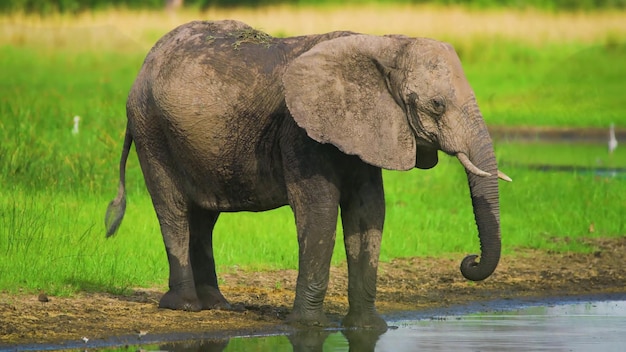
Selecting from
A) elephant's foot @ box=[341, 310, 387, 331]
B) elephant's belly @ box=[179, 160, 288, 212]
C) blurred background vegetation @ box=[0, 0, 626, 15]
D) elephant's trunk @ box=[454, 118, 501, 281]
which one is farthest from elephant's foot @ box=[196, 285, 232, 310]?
blurred background vegetation @ box=[0, 0, 626, 15]

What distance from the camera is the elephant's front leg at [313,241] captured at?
9383 mm

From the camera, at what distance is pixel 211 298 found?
10.4 metres

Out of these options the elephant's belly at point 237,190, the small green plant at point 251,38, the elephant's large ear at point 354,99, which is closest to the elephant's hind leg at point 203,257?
the elephant's belly at point 237,190

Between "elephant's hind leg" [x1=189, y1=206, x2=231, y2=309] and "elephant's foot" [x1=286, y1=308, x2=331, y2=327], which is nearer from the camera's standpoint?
"elephant's foot" [x1=286, y1=308, x2=331, y2=327]

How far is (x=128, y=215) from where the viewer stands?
44.7 feet

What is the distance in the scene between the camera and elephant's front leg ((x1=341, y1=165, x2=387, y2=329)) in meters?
9.59

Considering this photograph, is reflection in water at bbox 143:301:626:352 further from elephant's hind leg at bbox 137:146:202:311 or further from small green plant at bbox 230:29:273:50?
small green plant at bbox 230:29:273:50

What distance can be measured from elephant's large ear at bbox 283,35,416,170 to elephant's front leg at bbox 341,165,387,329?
1.30 feet

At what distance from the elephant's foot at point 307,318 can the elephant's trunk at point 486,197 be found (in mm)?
1165

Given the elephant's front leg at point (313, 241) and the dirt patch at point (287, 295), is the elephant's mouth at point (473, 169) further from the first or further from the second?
the dirt patch at point (287, 295)

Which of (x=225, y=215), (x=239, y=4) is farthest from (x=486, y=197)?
(x=239, y=4)

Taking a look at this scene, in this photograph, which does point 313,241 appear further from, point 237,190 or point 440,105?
point 440,105

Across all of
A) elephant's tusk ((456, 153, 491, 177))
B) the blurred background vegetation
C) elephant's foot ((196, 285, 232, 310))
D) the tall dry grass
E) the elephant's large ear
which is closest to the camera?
elephant's tusk ((456, 153, 491, 177))

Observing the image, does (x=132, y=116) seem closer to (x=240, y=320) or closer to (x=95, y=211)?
(x=240, y=320)
